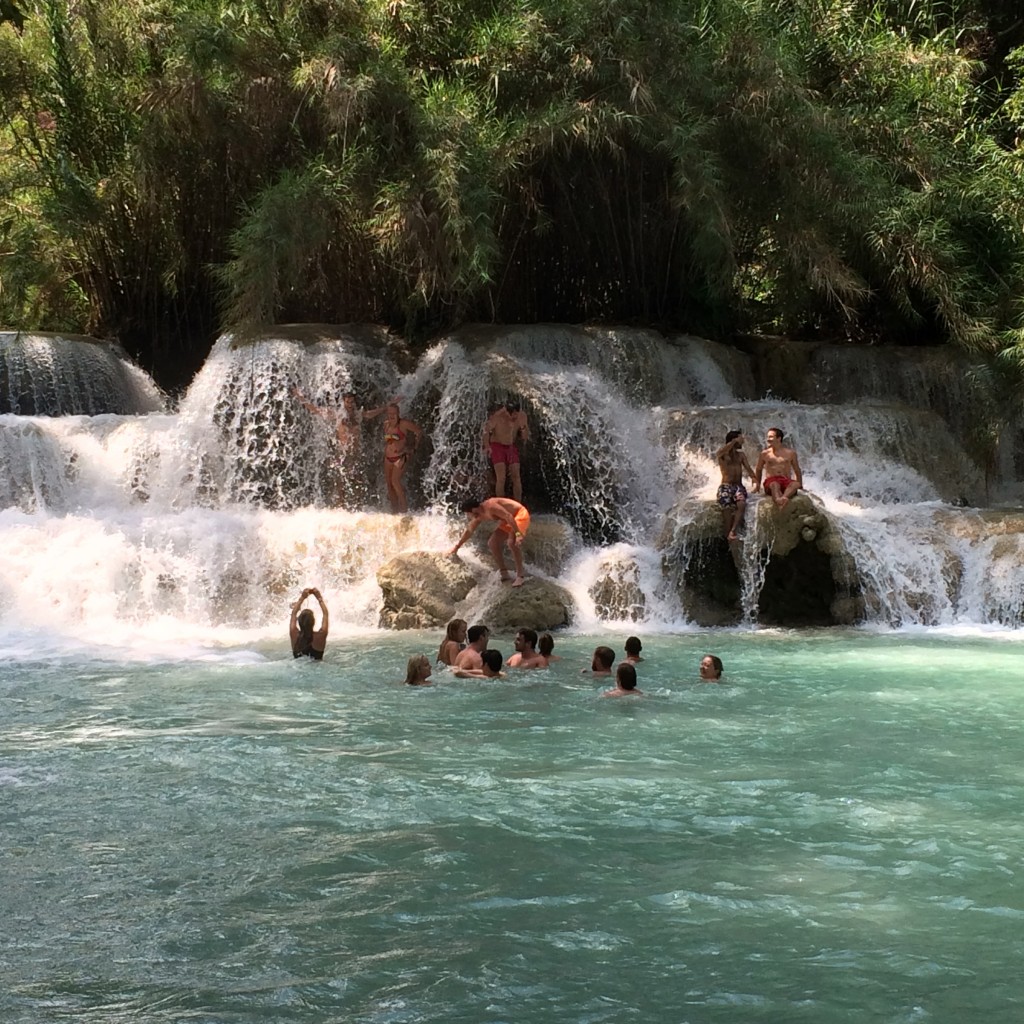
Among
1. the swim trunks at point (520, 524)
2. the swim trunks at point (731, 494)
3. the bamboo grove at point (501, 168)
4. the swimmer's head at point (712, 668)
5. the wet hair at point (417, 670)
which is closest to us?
the wet hair at point (417, 670)

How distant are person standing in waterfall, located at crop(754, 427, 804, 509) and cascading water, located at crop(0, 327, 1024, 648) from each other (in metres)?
0.41

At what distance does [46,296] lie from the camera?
69.1 feet

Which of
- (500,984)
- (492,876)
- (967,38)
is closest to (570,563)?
(492,876)

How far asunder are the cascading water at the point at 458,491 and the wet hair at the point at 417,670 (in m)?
3.41

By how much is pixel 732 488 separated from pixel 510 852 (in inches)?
327

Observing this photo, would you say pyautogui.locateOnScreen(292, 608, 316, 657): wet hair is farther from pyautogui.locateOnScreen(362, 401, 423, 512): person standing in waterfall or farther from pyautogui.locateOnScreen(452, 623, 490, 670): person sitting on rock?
pyautogui.locateOnScreen(362, 401, 423, 512): person standing in waterfall

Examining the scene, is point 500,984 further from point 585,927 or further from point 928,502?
point 928,502

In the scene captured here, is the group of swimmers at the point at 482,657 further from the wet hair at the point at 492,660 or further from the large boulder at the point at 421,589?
the large boulder at the point at 421,589

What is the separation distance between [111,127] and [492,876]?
55.1 ft

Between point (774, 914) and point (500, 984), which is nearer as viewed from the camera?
point (500, 984)

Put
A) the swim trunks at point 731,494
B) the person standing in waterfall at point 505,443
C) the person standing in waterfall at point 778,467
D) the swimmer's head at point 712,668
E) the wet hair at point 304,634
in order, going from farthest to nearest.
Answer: the person standing in waterfall at point 505,443
the person standing in waterfall at point 778,467
the swim trunks at point 731,494
the wet hair at point 304,634
the swimmer's head at point 712,668

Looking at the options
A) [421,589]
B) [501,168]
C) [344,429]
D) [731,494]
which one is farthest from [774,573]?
[501,168]

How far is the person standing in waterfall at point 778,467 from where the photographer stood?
13.7 metres

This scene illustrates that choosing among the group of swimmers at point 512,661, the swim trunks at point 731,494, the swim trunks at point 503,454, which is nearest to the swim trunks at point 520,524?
the swim trunks at point 503,454
